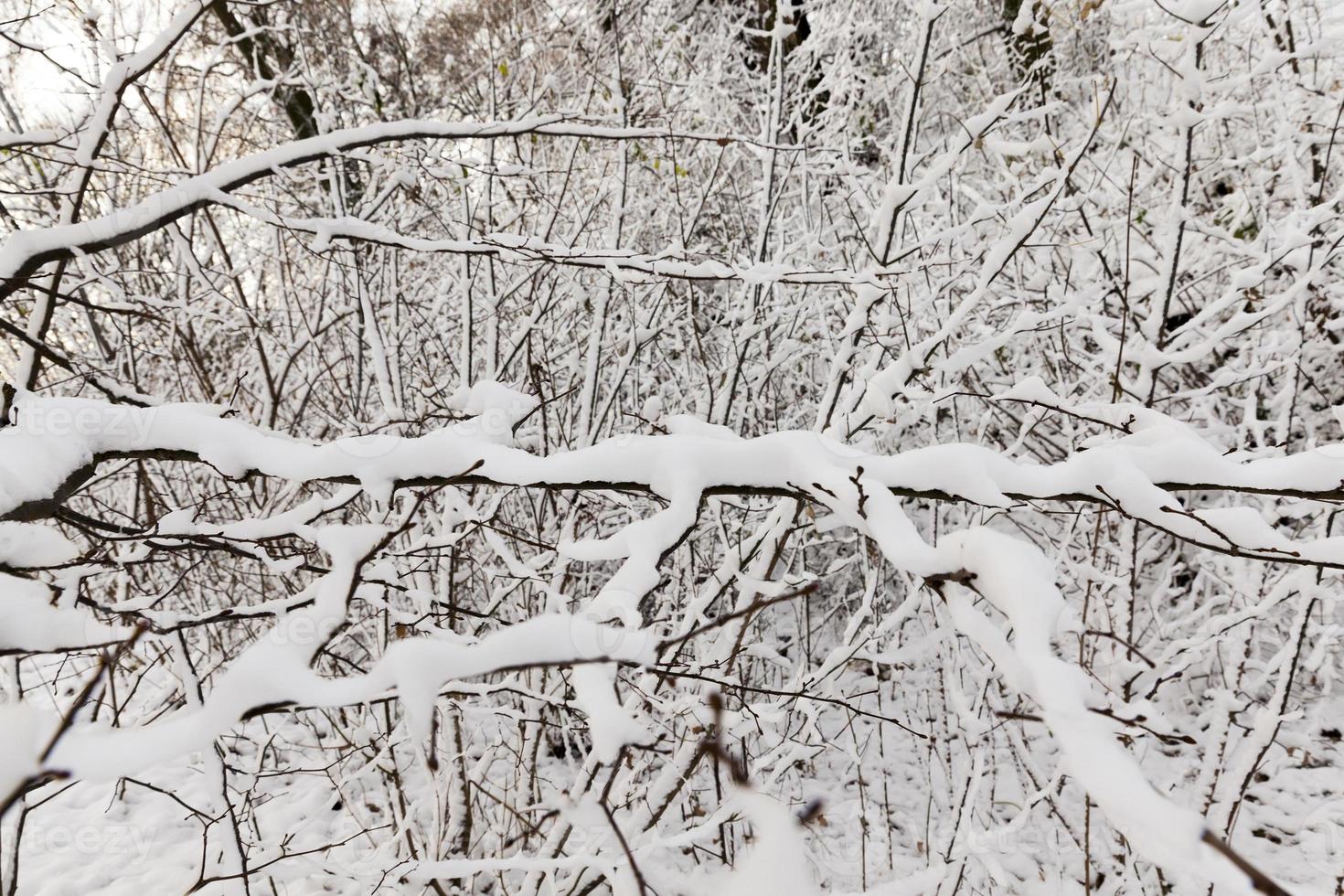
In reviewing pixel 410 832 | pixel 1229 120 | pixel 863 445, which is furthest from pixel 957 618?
pixel 1229 120

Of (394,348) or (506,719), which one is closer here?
(394,348)

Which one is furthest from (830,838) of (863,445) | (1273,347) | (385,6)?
(385,6)

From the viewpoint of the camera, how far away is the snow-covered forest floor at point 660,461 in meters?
0.88

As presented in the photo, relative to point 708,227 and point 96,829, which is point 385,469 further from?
point 96,829

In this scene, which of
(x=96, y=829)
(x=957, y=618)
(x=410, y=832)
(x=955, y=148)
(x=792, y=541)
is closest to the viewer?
(x=957, y=618)

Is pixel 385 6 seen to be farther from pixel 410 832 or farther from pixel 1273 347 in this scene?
pixel 1273 347

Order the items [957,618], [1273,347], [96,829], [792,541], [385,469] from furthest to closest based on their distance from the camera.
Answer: [96,829] → [792,541] → [1273,347] → [385,469] → [957,618]

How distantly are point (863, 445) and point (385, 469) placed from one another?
8.88 ft

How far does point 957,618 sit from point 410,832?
7.83 ft

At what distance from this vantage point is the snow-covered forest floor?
88 centimetres

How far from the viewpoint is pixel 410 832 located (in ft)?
7.96

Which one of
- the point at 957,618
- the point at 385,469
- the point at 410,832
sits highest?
the point at 385,469

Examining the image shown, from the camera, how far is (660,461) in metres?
0.99

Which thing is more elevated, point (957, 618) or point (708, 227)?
point (708, 227)
